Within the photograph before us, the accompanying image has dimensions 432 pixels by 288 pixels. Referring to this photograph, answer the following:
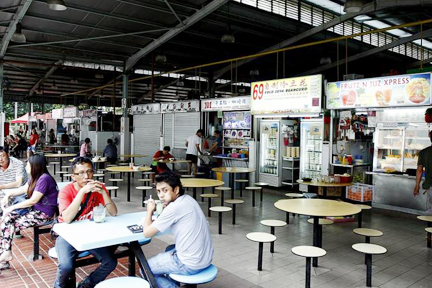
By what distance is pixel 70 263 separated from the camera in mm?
3312

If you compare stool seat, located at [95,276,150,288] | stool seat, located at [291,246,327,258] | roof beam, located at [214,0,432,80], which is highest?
roof beam, located at [214,0,432,80]

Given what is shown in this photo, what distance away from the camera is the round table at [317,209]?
14.4 feet

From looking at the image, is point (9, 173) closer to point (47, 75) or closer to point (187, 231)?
point (187, 231)

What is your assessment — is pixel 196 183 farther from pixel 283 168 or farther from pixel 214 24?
pixel 214 24

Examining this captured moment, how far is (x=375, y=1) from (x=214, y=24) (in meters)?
5.47

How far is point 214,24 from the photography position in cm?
1340

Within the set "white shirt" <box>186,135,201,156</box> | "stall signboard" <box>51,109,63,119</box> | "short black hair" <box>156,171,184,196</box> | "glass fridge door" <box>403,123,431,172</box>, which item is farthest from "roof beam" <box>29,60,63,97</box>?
"short black hair" <box>156,171,184,196</box>

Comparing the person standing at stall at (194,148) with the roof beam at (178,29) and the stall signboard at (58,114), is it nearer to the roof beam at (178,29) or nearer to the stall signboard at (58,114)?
the roof beam at (178,29)

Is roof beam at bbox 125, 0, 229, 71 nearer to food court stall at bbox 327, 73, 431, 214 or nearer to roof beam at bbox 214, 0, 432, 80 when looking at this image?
roof beam at bbox 214, 0, 432, 80

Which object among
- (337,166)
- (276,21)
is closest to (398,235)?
(337,166)

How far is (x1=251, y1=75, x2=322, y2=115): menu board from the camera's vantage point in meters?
8.40

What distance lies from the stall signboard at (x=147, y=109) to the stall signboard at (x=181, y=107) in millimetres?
400

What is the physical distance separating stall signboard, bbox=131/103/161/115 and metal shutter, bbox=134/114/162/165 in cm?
22

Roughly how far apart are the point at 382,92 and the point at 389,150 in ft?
5.09
